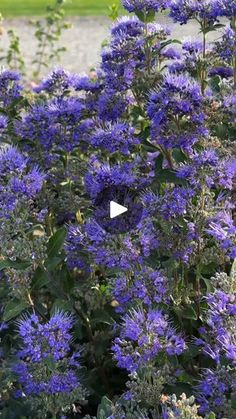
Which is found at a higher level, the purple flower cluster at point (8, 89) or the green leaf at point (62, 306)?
the purple flower cluster at point (8, 89)

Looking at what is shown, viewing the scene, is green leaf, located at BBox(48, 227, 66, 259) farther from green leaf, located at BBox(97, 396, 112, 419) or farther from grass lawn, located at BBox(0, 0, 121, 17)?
grass lawn, located at BBox(0, 0, 121, 17)

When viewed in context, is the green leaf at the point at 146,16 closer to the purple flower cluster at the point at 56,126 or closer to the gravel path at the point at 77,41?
the purple flower cluster at the point at 56,126

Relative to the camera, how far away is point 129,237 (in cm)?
286

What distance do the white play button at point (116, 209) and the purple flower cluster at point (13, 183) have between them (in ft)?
1.63

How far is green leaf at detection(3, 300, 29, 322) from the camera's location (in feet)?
9.89

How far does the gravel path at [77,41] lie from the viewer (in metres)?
13.5

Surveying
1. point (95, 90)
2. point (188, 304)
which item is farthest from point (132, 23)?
point (188, 304)

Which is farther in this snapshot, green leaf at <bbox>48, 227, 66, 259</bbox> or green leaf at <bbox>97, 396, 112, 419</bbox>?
green leaf at <bbox>48, 227, 66, 259</bbox>

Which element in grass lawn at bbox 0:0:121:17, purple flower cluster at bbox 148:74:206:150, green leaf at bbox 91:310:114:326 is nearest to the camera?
purple flower cluster at bbox 148:74:206:150

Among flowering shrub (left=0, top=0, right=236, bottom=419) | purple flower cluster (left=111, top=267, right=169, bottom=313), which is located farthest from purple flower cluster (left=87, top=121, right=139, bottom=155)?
purple flower cluster (left=111, top=267, right=169, bottom=313)

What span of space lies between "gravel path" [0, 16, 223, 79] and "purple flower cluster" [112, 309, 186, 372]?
1010 centimetres

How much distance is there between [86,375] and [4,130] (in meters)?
1.35

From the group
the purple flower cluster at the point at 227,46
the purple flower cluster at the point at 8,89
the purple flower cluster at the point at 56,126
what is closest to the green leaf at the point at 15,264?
the purple flower cluster at the point at 56,126

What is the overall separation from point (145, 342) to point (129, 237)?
0.43 m
